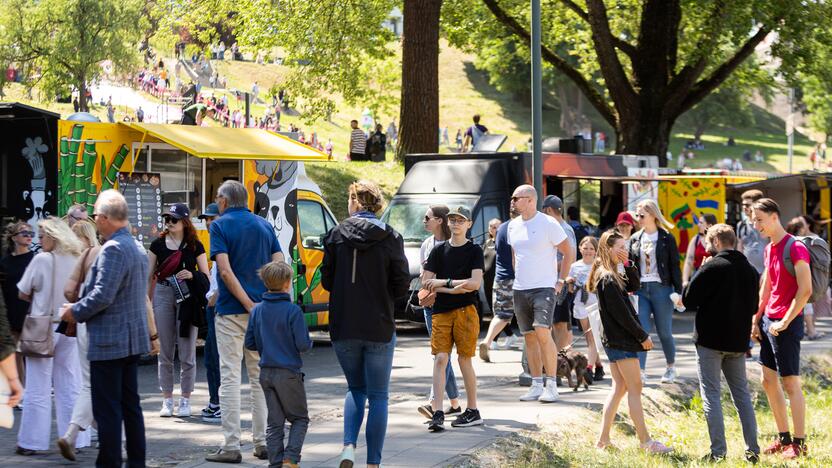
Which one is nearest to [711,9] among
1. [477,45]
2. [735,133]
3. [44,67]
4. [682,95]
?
→ [682,95]

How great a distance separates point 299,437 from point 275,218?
7729 mm

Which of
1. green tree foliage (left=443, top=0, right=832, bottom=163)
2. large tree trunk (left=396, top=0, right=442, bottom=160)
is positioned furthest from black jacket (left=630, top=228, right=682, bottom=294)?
green tree foliage (left=443, top=0, right=832, bottom=163)

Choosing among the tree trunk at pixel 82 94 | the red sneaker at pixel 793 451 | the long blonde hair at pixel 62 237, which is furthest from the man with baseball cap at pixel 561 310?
the tree trunk at pixel 82 94

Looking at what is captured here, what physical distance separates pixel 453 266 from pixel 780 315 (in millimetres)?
2528

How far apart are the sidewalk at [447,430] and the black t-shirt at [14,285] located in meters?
1.93

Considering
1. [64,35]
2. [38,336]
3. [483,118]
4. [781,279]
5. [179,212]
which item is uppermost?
[483,118]

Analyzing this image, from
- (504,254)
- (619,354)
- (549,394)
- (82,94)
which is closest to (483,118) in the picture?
(82,94)

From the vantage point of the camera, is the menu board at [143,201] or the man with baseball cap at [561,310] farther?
the menu board at [143,201]

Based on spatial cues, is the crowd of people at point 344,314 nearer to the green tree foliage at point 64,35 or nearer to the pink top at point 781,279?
the pink top at point 781,279

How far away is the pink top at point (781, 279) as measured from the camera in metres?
8.58

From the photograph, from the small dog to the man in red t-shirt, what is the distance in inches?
102

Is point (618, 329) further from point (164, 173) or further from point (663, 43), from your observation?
point (663, 43)

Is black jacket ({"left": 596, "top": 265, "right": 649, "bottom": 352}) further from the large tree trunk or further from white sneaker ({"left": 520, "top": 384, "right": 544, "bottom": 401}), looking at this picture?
the large tree trunk

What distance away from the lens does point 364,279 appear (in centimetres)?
714
